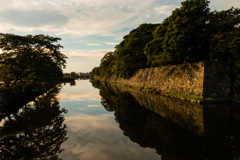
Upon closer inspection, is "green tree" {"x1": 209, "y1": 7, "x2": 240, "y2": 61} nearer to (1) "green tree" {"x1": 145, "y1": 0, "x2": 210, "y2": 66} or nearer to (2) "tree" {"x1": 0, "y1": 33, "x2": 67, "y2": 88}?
(1) "green tree" {"x1": 145, "y1": 0, "x2": 210, "y2": 66}

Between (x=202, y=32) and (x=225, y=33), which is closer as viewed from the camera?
(x=225, y=33)

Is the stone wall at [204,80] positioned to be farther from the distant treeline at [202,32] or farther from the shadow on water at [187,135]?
the shadow on water at [187,135]

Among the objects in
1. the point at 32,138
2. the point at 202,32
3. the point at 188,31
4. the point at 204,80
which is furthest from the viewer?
the point at 202,32

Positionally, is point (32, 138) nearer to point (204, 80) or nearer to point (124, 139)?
point (124, 139)

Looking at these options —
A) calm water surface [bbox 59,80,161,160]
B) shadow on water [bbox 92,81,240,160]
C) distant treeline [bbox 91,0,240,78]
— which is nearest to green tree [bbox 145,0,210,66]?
distant treeline [bbox 91,0,240,78]

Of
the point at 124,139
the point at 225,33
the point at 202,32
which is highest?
the point at 202,32

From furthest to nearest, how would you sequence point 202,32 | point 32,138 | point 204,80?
1. point 202,32
2. point 204,80
3. point 32,138

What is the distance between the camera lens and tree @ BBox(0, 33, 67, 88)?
1380 cm

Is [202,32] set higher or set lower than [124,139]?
higher

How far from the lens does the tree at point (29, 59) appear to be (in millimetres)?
13797

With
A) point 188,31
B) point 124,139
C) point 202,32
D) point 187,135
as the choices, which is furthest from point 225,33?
point 124,139

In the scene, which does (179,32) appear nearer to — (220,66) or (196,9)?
(196,9)

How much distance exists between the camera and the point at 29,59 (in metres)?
14.9

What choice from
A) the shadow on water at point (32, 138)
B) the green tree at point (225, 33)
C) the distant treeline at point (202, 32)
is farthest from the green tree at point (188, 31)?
the shadow on water at point (32, 138)
